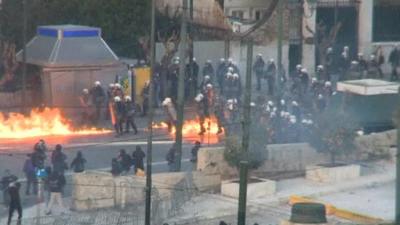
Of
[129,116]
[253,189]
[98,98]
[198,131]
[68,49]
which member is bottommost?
[253,189]

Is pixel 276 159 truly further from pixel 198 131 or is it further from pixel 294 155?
pixel 198 131

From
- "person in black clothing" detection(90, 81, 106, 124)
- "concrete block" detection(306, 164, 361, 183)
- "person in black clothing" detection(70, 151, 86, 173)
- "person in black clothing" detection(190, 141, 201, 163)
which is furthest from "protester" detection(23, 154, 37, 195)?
"person in black clothing" detection(90, 81, 106, 124)

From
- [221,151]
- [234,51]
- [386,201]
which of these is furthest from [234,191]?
[234,51]

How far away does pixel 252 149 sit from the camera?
101 ft

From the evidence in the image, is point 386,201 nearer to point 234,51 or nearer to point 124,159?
point 124,159

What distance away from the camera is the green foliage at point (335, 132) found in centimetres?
3206

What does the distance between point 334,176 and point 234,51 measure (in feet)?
54.9

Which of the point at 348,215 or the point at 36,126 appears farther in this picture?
the point at 36,126

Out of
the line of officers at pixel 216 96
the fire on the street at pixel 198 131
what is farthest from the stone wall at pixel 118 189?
the fire on the street at pixel 198 131

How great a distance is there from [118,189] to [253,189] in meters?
2.88

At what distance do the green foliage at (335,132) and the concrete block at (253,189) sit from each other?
241 cm

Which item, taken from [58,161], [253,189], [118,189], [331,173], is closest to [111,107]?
[58,161]

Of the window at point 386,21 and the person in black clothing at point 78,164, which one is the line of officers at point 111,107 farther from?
the window at point 386,21

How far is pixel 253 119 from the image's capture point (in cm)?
3161
